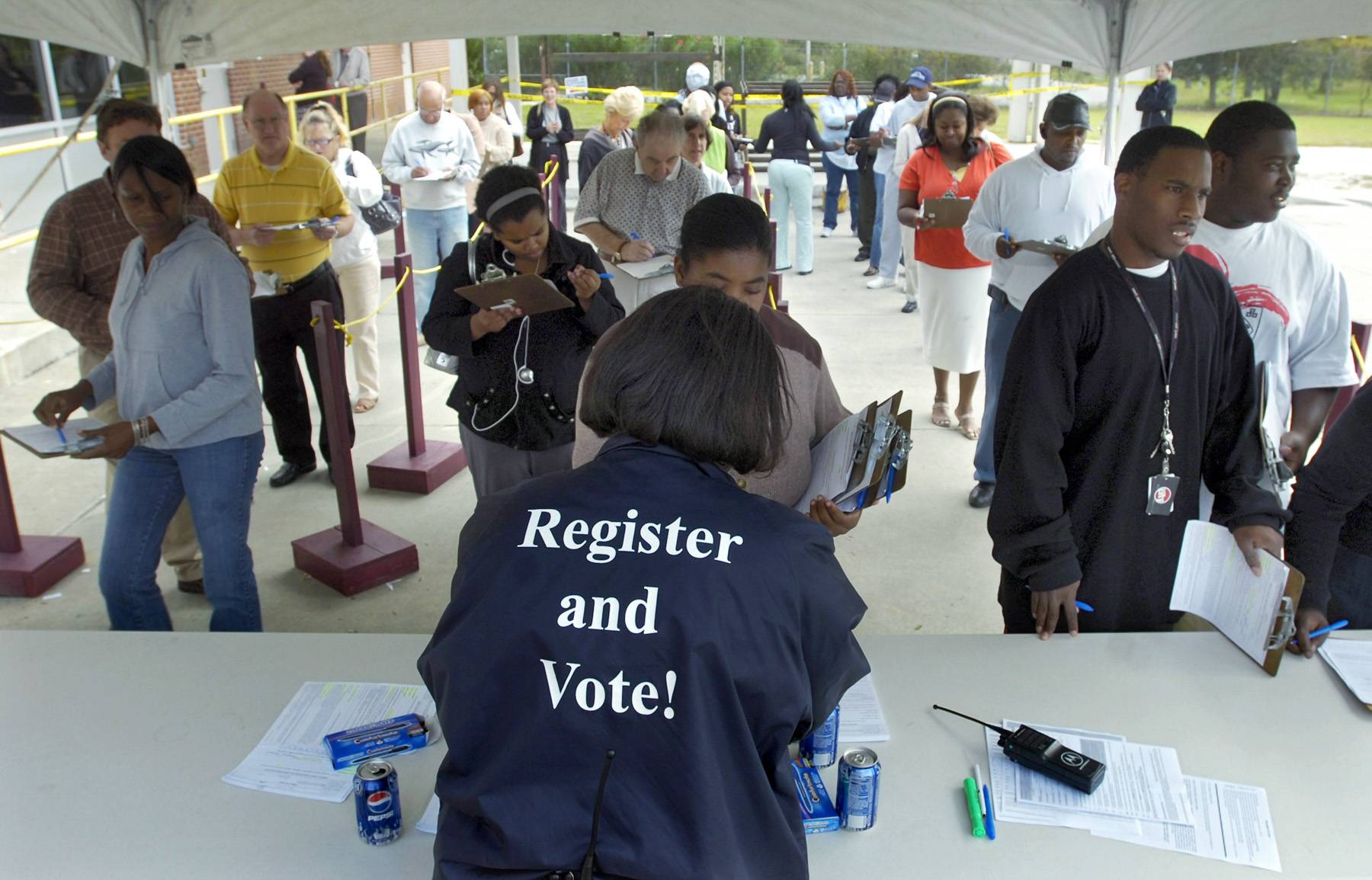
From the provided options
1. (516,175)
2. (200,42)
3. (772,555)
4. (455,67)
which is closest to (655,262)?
(516,175)

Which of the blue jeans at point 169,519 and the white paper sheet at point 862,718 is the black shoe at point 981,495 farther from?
the blue jeans at point 169,519

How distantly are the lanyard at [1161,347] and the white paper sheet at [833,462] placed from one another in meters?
0.66

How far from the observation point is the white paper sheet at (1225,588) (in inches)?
82.7

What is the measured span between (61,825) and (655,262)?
3.13 m

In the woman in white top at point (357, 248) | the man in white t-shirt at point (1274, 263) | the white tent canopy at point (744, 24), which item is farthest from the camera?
the woman in white top at point (357, 248)

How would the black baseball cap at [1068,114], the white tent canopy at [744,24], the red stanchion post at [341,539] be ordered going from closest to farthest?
the red stanchion post at [341,539] < the white tent canopy at [744,24] < the black baseball cap at [1068,114]

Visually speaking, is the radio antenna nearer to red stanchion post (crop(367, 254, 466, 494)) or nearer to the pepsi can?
the pepsi can

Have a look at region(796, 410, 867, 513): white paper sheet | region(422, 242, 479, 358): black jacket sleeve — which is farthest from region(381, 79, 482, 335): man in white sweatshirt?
region(796, 410, 867, 513): white paper sheet

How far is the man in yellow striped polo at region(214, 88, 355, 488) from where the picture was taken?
175 inches

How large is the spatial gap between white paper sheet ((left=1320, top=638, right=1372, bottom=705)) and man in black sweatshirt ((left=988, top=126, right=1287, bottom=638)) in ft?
0.74

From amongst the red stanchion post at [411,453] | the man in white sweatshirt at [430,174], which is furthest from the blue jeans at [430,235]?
the red stanchion post at [411,453]

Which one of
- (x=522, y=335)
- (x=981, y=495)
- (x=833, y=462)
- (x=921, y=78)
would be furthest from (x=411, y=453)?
(x=921, y=78)

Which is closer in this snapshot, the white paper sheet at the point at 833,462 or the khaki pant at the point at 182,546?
the white paper sheet at the point at 833,462

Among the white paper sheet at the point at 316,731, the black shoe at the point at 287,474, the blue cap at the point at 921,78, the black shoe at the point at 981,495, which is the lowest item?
the black shoe at the point at 981,495
